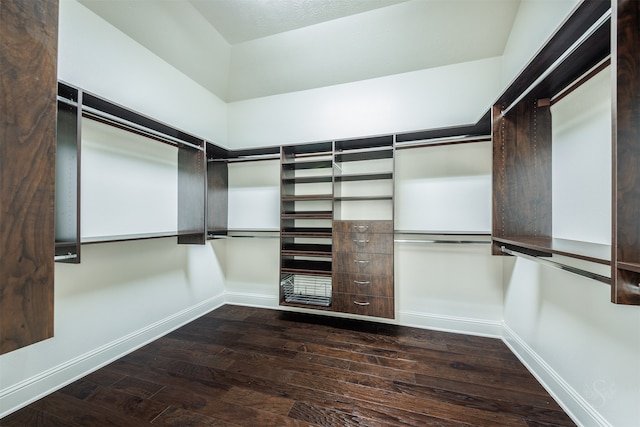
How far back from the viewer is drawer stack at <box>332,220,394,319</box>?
2.34 metres

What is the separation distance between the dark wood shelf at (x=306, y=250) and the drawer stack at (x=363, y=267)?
0.18m

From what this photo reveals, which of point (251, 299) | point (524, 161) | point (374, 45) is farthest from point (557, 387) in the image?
point (374, 45)

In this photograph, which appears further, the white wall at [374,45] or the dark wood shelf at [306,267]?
the dark wood shelf at [306,267]

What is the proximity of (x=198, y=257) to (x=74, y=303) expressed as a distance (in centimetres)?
116

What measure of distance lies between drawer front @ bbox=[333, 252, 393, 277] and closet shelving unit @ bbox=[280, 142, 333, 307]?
0.45 feet

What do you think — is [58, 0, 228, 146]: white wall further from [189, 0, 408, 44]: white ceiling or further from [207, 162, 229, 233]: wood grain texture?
[189, 0, 408, 44]: white ceiling

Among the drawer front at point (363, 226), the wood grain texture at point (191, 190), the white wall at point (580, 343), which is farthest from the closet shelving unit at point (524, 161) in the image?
the wood grain texture at point (191, 190)

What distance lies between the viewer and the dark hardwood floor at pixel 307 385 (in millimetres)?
1439

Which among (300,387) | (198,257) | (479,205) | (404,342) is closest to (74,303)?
(198,257)

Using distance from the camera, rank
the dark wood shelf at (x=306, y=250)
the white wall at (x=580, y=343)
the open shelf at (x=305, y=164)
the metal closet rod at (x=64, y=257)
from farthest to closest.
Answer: the open shelf at (x=305, y=164) < the dark wood shelf at (x=306, y=250) < the metal closet rod at (x=64, y=257) < the white wall at (x=580, y=343)

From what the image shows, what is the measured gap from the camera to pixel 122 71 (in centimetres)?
206

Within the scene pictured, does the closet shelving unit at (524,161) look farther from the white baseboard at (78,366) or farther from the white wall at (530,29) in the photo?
the white baseboard at (78,366)

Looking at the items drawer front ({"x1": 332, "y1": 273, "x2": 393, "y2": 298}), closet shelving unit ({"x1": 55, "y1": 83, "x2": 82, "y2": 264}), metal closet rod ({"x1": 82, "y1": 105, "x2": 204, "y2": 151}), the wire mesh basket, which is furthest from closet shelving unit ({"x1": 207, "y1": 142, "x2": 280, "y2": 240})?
closet shelving unit ({"x1": 55, "y1": 83, "x2": 82, "y2": 264})

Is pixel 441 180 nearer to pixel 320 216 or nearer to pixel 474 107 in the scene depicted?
pixel 474 107
